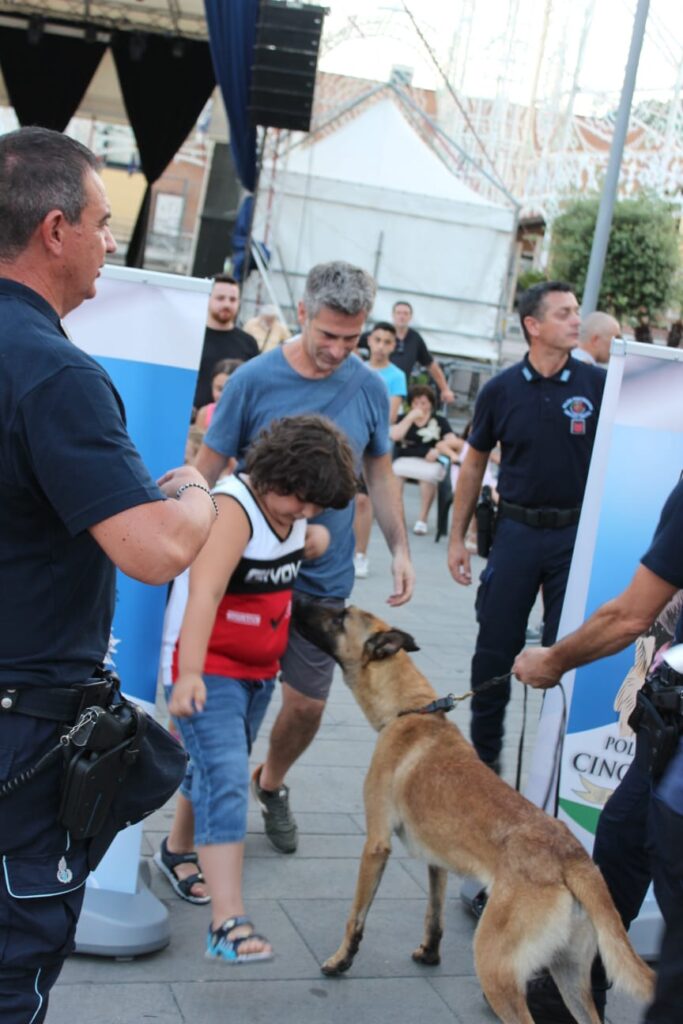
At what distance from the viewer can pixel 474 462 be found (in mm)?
5598

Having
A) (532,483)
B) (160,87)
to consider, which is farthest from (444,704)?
(160,87)

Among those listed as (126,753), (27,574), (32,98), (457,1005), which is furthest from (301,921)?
(32,98)

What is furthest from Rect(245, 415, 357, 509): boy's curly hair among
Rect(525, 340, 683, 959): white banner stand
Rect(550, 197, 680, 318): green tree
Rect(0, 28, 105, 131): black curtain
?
Rect(550, 197, 680, 318): green tree

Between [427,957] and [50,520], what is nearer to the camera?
[50,520]

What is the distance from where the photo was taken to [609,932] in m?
3.10

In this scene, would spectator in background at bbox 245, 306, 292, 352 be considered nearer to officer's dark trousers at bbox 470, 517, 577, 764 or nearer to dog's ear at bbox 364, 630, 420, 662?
officer's dark trousers at bbox 470, 517, 577, 764

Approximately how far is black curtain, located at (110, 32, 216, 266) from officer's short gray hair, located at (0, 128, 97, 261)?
20.3 metres

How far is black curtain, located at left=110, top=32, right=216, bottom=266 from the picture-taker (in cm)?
2120

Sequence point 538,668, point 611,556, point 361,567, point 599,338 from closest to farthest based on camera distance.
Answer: point 538,668 → point 611,556 → point 599,338 → point 361,567

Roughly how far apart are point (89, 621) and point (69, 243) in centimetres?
67

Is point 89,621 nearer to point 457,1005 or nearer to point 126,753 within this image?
point 126,753

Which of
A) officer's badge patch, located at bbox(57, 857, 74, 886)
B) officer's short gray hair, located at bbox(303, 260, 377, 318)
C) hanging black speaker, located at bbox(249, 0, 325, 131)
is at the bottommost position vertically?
officer's badge patch, located at bbox(57, 857, 74, 886)

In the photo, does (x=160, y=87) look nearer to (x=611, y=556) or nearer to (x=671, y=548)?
(x=611, y=556)

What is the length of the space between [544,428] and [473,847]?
223 cm
